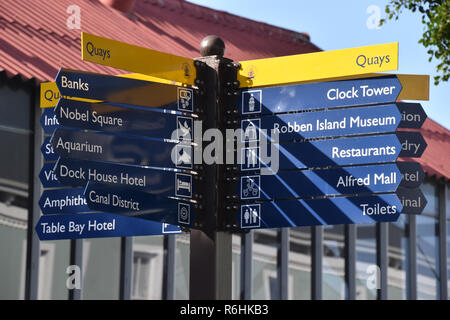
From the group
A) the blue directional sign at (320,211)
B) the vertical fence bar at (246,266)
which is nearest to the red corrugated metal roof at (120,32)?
the vertical fence bar at (246,266)

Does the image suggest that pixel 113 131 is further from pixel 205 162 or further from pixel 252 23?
pixel 252 23

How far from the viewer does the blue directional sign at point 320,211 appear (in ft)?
19.3

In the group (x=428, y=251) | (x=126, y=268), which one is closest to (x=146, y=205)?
(x=126, y=268)

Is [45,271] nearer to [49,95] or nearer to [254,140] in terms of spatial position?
[49,95]

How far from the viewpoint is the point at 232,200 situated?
20.5ft

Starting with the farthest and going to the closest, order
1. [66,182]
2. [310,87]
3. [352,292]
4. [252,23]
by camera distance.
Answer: [252,23]
[352,292]
[310,87]
[66,182]

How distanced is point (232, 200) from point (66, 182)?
1.07 metres

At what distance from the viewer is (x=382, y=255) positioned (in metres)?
18.7

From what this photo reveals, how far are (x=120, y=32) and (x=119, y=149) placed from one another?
10482 millimetres

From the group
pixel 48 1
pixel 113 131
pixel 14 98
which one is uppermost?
pixel 48 1

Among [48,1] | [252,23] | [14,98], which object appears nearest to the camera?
[14,98]

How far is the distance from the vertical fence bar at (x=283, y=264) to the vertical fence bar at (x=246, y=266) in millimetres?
881

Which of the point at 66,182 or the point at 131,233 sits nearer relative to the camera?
the point at 66,182

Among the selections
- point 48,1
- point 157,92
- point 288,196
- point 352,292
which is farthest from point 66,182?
point 352,292
